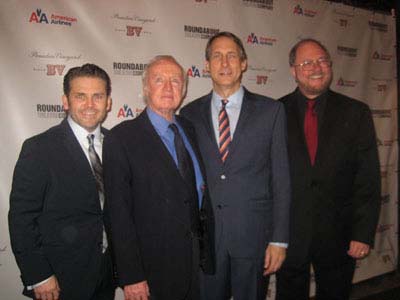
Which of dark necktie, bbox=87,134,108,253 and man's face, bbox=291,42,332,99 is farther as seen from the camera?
man's face, bbox=291,42,332,99

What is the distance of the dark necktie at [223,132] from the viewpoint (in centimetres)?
179

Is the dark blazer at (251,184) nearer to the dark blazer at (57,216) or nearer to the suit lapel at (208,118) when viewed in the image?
the suit lapel at (208,118)

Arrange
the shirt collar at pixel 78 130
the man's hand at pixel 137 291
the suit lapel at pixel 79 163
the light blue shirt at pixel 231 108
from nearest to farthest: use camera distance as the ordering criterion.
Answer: the man's hand at pixel 137 291 < the suit lapel at pixel 79 163 < the shirt collar at pixel 78 130 < the light blue shirt at pixel 231 108

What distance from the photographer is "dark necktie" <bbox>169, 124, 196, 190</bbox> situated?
5.32 ft

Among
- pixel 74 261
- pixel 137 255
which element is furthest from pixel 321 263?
pixel 74 261

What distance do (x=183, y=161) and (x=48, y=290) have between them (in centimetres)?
97

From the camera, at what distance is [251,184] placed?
5.74ft

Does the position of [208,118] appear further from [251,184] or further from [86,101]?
[86,101]

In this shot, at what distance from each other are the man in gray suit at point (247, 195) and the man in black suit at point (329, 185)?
268 millimetres

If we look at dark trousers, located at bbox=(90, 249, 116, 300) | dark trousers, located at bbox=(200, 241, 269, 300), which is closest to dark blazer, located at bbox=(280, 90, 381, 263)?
dark trousers, located at bbox=(200, 241, 269, 300)

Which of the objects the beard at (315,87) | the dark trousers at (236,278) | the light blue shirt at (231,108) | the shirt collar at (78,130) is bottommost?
the dark trousers at (236,278)

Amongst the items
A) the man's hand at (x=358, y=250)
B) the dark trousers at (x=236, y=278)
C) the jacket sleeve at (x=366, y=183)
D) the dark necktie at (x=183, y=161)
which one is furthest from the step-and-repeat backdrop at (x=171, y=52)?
the dark trousers at (x=236, y=278)

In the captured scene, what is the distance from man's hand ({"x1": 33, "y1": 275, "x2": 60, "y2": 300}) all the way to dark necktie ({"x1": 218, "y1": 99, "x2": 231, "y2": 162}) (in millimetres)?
1126

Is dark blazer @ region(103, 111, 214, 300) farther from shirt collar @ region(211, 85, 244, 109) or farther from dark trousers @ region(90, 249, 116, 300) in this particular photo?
shirt collar @ region(211, 85, 244, 109)
